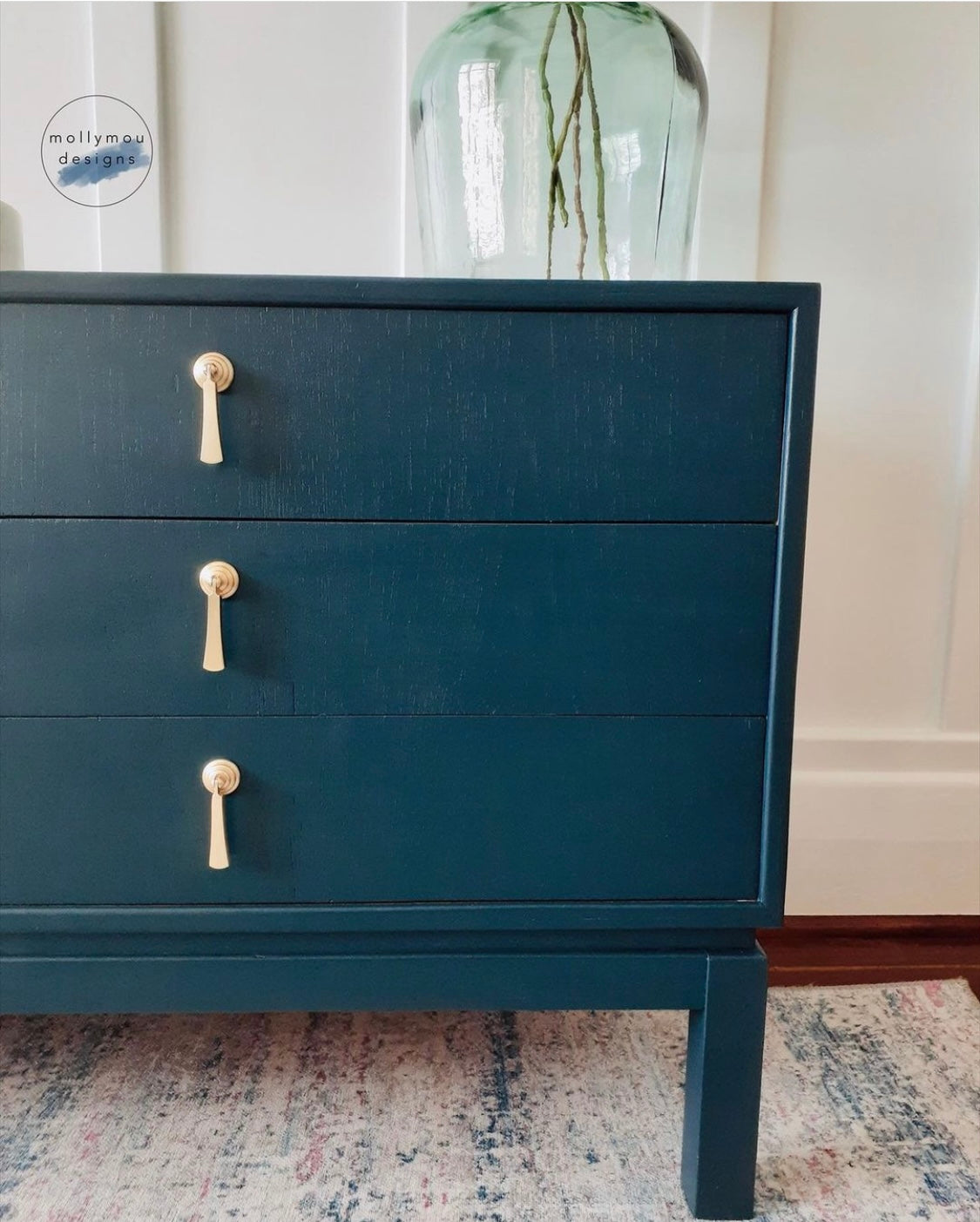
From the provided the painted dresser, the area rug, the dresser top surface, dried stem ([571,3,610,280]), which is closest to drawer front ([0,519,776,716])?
the painted dresser

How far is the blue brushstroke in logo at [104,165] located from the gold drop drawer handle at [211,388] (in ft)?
1.72

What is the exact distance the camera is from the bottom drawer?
68cm

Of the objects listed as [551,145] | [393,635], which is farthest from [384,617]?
[551,145]

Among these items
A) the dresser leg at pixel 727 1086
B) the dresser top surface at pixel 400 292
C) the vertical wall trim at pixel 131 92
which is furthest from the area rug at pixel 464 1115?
the vertical wall trim at pixel 131 92

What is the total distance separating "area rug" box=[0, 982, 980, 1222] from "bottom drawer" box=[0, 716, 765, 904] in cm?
25

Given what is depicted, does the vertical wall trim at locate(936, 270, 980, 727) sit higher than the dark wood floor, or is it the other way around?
the vertical wall trim at locate(936, 270, 980, 727)

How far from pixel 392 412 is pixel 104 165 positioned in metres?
0.60

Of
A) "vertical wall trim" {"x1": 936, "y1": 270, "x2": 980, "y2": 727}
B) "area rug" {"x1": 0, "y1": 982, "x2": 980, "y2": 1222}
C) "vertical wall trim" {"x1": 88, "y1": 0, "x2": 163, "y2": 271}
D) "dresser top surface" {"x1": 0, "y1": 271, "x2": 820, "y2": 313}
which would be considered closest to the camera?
"dresser top surface" {"x1": 0, "y1": 271, "x2": 820, "y2": 313}

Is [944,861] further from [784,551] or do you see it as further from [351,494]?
[351,494]

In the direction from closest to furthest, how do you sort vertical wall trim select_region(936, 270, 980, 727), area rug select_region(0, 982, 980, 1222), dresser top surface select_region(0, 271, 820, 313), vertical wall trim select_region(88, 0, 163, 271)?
dresser top surface select_region(0, 271, 820, 313)
area rug select_region(0, 982, 980, 1222)
vertical wall trim select_region(88, 0, 163, 271)
vertical wall trim select_region(936, 270, 980, 727)

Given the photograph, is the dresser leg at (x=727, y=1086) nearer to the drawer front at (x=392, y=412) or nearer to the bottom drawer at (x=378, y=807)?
the bottom drawer at (x=378, y=807)

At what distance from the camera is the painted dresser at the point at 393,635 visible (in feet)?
2.11

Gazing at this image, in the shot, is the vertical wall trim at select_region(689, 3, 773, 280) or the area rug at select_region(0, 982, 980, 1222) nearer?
the area rug at select_region(0, 982, 980, 1222)

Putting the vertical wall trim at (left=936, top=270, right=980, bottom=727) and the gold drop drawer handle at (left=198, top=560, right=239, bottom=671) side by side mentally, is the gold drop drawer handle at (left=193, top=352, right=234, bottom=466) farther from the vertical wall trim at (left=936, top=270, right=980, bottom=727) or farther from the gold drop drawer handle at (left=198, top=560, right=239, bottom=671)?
the vertical wall trim at (left=936, top=270, right=980, bottom=727)
